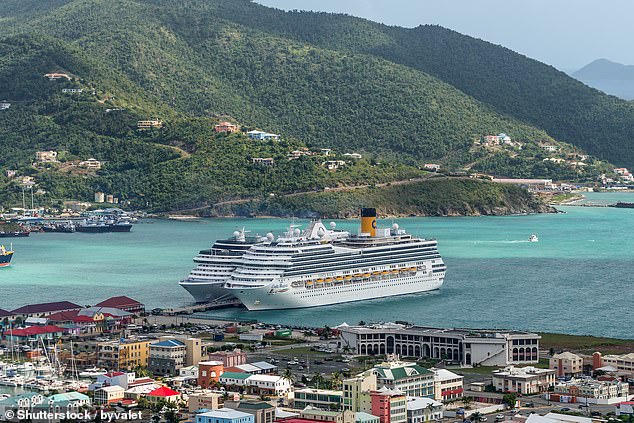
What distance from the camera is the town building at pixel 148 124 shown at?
154 m

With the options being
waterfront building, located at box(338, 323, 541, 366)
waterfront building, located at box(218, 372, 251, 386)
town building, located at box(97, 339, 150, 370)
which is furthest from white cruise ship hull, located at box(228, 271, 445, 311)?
waterfront building, located at box(218, 372, 251, 386)

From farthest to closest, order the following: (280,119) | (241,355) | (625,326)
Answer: (280,119) → (625,326) → (241,355)

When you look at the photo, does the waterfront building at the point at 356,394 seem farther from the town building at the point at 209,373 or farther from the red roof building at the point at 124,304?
the red roof building at the point at 124,304

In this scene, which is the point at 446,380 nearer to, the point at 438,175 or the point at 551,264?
the point at 551,264

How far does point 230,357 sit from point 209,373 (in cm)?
220

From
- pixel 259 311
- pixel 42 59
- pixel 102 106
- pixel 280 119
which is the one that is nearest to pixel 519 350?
pixel 259 311

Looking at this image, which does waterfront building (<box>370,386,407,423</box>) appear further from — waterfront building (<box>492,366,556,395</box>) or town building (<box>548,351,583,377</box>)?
town building (<box>548,351,583,377</box>)

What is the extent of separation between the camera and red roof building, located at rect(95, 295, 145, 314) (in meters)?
65.9

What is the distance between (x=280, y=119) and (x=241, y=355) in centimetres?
13858

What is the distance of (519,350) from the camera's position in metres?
53.6

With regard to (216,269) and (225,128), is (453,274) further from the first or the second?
(225,128)

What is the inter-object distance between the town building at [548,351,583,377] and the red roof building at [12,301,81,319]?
2142 cm

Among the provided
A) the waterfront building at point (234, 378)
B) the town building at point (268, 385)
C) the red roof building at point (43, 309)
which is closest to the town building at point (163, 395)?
the waterfront building at point (234, 378)

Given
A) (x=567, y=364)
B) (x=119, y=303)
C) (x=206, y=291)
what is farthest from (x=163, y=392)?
(x=206, y=291)
